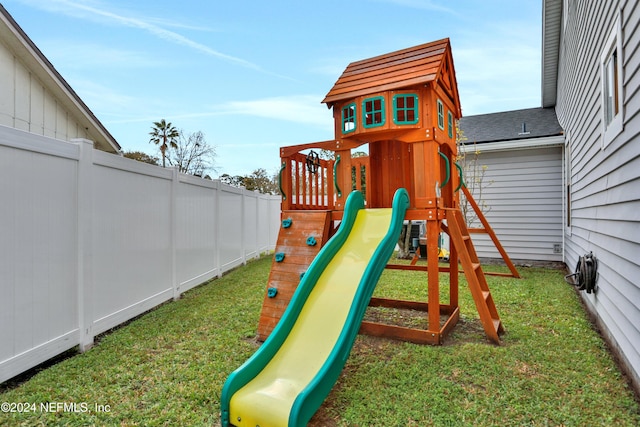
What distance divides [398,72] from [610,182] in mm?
2403

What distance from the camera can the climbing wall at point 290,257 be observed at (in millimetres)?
3535

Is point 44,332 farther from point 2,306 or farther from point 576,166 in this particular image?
point 576,166

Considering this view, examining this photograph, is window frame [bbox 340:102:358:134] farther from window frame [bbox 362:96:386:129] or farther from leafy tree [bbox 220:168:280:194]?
leafy tree [bbox 220:168:280:194]

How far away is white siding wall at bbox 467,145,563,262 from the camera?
7840 mm

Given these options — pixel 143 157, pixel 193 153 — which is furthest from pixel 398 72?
pixel 143 157

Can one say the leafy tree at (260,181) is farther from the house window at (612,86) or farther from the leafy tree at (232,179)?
Result: the house window at (612,86)

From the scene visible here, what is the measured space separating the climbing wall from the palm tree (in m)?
24.7

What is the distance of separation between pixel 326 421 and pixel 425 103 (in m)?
3.23

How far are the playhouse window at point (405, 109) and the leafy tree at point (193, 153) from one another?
22994 mm

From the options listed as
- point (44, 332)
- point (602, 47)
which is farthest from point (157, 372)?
point (602, 47)

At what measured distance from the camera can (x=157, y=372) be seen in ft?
9.10

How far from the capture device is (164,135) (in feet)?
84.5

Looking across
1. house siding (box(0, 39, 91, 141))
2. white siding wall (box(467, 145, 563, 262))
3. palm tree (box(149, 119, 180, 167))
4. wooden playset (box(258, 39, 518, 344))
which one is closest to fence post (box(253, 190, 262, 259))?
house siding (box(0, 39, 91, 141))

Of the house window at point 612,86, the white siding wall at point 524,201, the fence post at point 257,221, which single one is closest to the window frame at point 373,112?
the house window at point 612,86
